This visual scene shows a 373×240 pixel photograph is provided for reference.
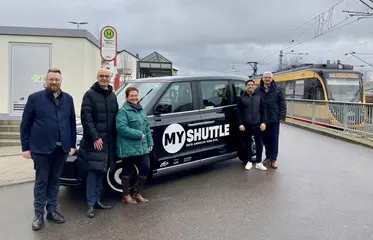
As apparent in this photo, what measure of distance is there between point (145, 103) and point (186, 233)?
2.39m

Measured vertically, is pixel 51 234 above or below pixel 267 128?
below

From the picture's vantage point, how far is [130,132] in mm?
4758

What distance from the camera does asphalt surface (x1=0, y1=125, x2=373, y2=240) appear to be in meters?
4.20

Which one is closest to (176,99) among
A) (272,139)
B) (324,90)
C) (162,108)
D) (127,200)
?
(162,108)

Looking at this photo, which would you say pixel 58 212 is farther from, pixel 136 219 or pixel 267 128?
pixel 267 128

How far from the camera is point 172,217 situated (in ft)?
15.5

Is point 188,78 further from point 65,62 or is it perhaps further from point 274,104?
point 65,62

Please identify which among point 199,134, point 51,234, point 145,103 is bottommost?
point 51,234

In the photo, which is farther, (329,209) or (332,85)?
(332,85)

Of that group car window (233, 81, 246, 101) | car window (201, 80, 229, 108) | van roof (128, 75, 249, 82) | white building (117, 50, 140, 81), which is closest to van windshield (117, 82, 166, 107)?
van roof (128, 75, 249, 82)

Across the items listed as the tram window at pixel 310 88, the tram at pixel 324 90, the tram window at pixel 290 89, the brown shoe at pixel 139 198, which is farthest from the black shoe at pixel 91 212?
the tram window at pixel 290 89

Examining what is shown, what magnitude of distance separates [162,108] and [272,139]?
8.52 feet

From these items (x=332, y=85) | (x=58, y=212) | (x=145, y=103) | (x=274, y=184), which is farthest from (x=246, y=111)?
(x=332, y=85)

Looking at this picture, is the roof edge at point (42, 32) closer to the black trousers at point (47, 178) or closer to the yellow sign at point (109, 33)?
the yellow sign at point (109, 33)
